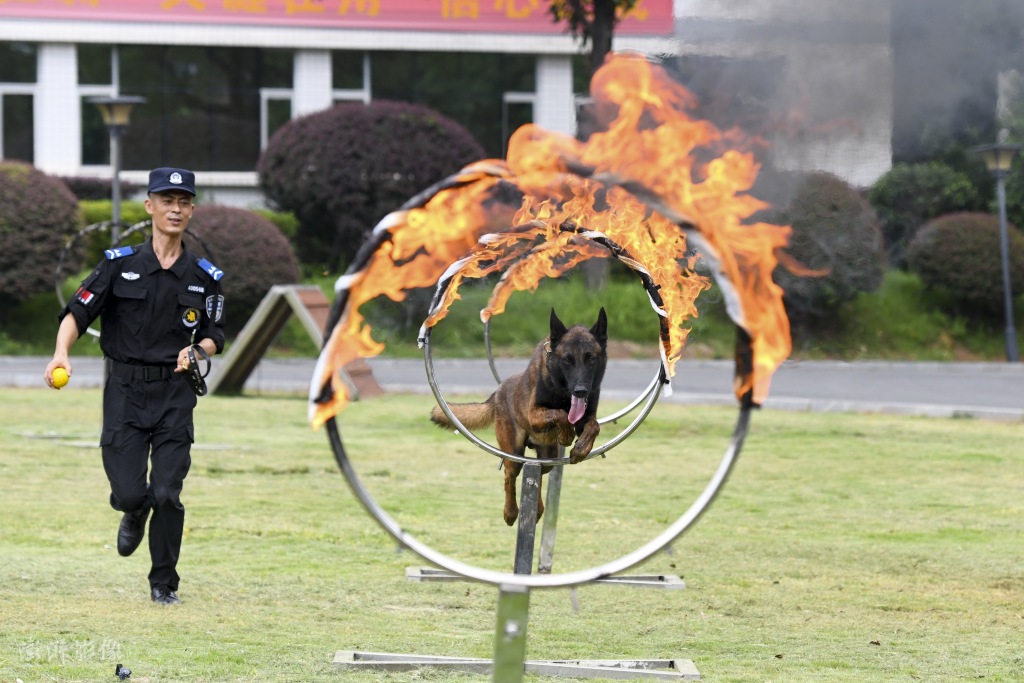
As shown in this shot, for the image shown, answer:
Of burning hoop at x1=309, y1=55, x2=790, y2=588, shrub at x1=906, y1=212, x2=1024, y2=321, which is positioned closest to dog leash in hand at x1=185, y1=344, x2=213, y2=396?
A: burning hoop at x1=309, y1=55, x2=790, y2=588

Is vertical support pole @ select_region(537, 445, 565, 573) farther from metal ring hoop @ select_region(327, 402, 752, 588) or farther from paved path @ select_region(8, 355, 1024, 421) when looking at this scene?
paved path @ select_region(8, 355, 1024, 421)

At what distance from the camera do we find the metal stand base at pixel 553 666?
5.88m

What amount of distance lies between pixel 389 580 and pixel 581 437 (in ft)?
7.73

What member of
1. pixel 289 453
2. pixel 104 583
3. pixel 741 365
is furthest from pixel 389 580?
pixel 289 453

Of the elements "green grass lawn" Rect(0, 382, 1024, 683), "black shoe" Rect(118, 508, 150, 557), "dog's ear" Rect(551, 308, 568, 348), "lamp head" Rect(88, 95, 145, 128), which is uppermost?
"lamp head" Rect(88, 95, 145, 128)

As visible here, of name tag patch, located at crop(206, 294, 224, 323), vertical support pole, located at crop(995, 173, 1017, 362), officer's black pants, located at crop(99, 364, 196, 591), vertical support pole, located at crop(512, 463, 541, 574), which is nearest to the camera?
vertical support pole, located at crop(512, 463, 541, 574)

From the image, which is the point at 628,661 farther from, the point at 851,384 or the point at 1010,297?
the point at 1010,297

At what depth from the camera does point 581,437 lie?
5.85m

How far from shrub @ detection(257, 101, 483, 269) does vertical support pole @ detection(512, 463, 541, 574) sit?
71.9ft

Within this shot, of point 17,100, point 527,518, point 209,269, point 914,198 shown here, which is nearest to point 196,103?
point 17,100

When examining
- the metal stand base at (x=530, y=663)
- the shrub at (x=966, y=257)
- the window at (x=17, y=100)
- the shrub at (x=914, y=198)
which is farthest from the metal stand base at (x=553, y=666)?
the window at (x=17, y=100)

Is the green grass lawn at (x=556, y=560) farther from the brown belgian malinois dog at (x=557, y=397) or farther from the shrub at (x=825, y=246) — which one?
the shrub at (x=825, y=246)

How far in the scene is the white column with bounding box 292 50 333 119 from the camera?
3409 centimetres

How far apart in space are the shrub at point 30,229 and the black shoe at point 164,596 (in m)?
18.5
